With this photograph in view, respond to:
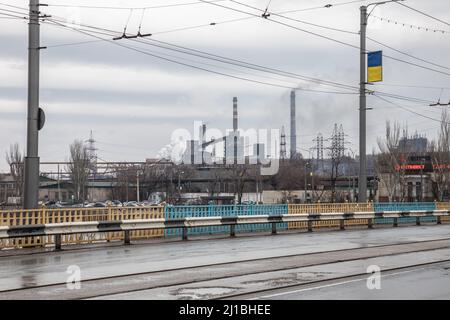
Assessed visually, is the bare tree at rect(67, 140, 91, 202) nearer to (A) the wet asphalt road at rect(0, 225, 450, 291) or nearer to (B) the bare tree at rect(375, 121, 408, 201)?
(B) the bare tree at rect(375, 121, 408, 201)

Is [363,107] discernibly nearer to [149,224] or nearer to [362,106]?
[362,106]

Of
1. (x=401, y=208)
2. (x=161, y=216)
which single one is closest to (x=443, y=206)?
(x=401, y=208)

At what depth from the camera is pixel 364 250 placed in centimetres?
2147

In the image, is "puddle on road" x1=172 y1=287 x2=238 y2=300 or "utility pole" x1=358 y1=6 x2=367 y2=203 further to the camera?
"utility pole" x1=358 y1=6 x2=367 y2=203

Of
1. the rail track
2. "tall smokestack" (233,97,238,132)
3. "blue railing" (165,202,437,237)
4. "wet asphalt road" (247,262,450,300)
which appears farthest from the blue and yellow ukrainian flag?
"tall smokestack" (233,97,238,132)

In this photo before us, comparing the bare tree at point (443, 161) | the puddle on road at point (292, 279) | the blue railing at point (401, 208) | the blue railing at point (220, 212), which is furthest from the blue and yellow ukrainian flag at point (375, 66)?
the bare tree at point (443, 161)

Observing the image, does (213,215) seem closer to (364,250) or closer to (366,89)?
(364,250)

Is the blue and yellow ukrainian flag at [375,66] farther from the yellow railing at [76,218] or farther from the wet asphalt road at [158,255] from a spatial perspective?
the yellow railing at [76,218]

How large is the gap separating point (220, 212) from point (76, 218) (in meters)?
8.11

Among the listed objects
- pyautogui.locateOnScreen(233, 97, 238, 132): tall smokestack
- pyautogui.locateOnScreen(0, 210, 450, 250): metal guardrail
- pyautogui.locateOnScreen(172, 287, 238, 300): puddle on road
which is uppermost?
pyautogui.locateOnScreen(233, 97, 238, 132): tall smokestack

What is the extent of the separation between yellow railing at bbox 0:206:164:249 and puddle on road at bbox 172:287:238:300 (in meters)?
9.25

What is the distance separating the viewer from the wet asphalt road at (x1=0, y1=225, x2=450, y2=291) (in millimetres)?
15383

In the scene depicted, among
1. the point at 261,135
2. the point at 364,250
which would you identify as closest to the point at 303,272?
the point at 364,250
